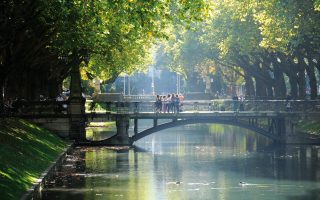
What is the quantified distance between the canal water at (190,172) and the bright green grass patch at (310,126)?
4085 millimetres

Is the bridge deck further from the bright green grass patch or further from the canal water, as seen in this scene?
the canal water

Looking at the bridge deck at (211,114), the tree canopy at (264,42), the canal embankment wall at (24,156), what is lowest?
the canal embankment wall at (24,156)

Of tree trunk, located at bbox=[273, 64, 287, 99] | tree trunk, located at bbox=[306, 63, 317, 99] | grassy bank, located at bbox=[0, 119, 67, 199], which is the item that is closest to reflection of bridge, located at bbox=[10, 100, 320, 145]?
→ tree trunk, located at bbox=[306, 63, 317, 99]

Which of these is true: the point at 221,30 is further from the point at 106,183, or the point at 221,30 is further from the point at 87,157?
the point at 106,183

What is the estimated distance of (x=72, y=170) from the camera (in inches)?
1783

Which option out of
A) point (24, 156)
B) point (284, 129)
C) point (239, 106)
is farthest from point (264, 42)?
point (24, 156)

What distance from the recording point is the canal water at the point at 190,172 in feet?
120

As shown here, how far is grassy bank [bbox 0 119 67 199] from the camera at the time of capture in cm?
2953

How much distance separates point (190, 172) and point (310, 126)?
A: 87.7 ft

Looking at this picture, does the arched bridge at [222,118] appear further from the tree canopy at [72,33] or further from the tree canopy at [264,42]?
the tree canopy at [72,33]

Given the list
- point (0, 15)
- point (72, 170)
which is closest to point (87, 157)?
point (72, 170)

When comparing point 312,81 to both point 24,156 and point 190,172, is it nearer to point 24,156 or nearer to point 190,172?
point 190,172

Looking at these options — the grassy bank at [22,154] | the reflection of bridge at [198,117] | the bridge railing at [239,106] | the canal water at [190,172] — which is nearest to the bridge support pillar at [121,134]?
the reflection of bridge at [198,117]

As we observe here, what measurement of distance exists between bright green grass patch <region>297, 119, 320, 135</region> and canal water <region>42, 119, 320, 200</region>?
13.4 feet
